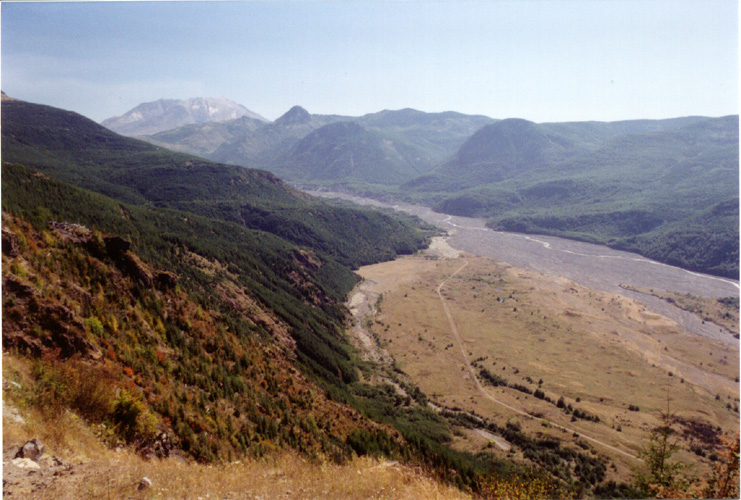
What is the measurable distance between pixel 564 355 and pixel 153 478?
165 feet

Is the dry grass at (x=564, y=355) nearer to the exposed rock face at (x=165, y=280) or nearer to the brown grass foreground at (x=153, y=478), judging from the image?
the brown grass foreground at (x=153, y=478)

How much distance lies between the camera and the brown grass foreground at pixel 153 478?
25.8ft

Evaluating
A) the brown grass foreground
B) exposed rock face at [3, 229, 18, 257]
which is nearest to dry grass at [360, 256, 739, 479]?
the brown grass foreground

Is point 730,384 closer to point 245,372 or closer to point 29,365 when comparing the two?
point 245,372

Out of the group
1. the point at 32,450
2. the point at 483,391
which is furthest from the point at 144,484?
the point at 483,391

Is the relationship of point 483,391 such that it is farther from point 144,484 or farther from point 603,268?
point 603,268

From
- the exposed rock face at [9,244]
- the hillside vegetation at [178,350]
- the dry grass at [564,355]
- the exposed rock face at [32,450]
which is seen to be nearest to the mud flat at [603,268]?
the dry grass at [564,355]

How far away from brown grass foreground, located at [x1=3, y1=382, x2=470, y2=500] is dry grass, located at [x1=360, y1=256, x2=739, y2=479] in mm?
21138

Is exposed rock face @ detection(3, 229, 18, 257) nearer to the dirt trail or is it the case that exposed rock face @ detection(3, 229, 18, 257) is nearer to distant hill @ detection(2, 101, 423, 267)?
the dirt trail

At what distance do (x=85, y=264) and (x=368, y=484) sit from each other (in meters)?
18.6

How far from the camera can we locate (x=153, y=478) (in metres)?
8.95

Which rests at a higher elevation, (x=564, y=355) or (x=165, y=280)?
(x=165, y=280)

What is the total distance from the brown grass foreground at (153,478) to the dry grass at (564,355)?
21.1 meters

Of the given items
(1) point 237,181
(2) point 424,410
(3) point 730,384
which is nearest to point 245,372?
(2) point 424,410
